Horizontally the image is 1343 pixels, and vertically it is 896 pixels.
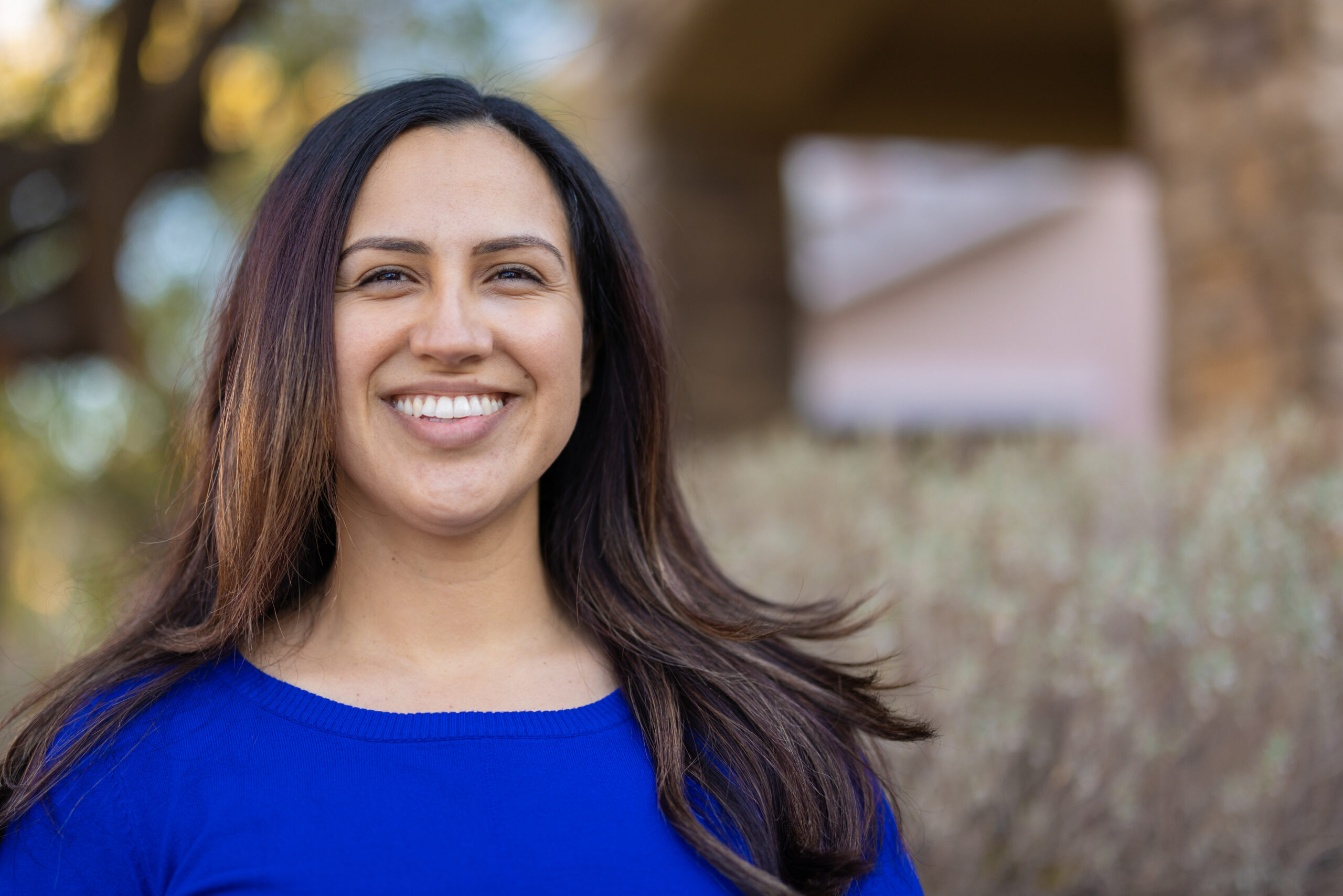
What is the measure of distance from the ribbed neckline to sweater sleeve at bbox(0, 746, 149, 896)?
176 mm

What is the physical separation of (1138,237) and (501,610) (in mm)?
12987

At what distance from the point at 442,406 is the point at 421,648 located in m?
0.31

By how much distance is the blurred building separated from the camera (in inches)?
139

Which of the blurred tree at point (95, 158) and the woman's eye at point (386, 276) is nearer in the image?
the woman's eye at point (386, 276)

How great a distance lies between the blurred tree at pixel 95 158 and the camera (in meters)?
5.28

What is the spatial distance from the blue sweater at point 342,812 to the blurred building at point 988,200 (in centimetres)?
85

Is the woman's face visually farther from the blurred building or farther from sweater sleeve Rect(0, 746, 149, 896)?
the blurred building

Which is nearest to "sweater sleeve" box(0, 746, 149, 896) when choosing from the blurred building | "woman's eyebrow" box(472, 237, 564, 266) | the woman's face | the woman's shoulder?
the woman's shoulder

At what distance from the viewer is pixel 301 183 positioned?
144cm

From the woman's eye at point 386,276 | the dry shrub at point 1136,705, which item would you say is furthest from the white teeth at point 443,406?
the dry shrub at point 1136,705

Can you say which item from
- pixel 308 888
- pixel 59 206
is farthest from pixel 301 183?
pixel 59 206

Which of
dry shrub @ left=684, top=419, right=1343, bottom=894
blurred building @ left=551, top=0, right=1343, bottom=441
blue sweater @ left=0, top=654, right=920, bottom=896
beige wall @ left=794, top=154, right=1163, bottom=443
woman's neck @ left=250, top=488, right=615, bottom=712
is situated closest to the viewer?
blue sweater @ left=0, top=654, right=920, bottom=896

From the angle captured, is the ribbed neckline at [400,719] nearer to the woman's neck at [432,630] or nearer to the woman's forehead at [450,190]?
the woman's neck at [432,630]

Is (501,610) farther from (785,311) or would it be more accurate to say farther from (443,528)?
(785,311)
